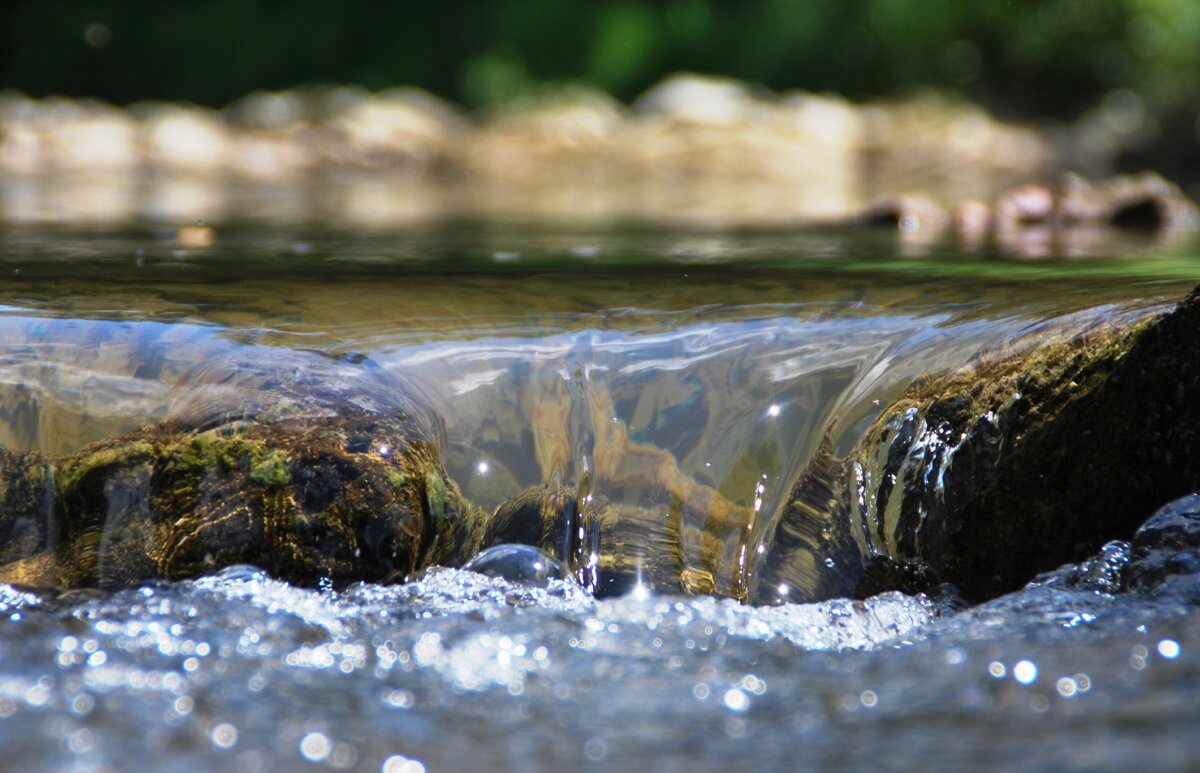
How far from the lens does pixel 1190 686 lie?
144cm

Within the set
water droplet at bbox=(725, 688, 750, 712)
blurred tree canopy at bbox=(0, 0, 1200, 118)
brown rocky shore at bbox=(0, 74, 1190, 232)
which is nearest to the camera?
water droplet at bbox=(725, 688, 750, 712)

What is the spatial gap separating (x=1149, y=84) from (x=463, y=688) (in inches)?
554

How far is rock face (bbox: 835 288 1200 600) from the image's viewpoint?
6.44 feet

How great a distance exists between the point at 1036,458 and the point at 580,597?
2.60 feet

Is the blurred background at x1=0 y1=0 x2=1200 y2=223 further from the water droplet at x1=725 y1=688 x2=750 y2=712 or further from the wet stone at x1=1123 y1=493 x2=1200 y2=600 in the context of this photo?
the water droplet at x1=725 y1=688 x2=750 y2=712

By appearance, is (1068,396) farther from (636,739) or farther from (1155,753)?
(636,739)

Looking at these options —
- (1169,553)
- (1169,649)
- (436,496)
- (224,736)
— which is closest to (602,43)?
(436,496)

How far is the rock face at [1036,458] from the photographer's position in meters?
1.96

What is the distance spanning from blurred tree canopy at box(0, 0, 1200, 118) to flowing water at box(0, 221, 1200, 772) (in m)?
10.7

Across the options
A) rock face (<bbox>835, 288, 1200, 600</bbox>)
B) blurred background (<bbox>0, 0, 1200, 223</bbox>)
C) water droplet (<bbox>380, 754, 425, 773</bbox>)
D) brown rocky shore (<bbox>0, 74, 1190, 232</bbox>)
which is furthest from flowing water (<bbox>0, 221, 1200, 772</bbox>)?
blurred background (<bbox>0, 0, 1200, 223</bbox>)

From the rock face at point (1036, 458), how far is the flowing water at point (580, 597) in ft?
0.34

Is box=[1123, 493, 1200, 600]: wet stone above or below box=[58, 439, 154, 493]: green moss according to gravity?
below

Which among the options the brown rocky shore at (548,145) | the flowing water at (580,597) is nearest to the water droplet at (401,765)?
the flowing water at (580,597)

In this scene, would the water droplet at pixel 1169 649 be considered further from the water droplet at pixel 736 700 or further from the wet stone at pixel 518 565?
the wet stone at pixel 518 565
